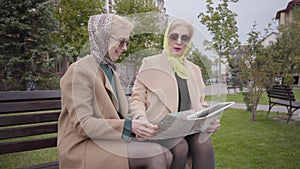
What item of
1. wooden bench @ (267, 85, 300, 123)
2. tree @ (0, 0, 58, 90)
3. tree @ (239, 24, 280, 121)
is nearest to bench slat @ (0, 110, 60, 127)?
wooden bench @ (267, 85, 300, 123)

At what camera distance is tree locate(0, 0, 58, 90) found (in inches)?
331

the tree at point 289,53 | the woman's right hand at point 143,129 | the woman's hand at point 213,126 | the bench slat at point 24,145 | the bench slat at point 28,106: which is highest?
the tree at point 289,53

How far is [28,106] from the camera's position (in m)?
1.74

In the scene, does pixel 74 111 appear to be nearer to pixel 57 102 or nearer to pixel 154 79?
pixel 154 79

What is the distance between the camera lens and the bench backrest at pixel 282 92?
17.3 ft

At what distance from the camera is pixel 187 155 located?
152 centimetres

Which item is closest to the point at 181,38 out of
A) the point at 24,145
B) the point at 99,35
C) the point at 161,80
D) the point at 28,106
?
the point at 161,80

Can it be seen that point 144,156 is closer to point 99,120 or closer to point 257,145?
point 99,120

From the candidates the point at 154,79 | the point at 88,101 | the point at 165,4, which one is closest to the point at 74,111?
the point at 88,101

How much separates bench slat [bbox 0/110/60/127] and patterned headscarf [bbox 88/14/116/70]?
0.79 meters

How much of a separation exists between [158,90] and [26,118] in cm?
92

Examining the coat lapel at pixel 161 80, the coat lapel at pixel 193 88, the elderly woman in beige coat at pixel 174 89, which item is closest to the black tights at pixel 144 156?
the elderly woman in beige coat at pixel 174 89

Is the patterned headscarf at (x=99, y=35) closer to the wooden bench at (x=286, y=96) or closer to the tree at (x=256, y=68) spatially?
the wooden bench at (x=286, y=96)

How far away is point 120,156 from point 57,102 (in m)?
0.90
